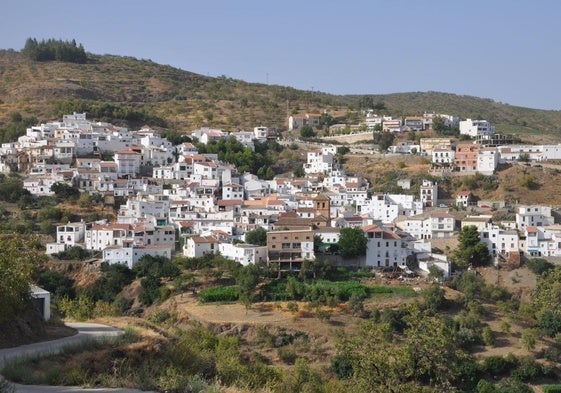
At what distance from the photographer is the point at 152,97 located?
64812mm

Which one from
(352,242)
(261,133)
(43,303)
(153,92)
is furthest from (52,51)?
(43,303)

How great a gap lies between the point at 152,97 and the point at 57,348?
57.9 m

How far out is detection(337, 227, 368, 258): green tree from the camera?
2830cm

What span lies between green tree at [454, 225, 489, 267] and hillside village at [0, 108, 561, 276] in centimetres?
71

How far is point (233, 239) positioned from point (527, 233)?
478 inches

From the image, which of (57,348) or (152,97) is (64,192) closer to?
(57,348)

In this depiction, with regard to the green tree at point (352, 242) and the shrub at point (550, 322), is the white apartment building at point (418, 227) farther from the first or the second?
the shrub at point (550, 322)

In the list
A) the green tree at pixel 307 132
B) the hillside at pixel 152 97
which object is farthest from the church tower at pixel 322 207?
the hillside at pixel 152 97

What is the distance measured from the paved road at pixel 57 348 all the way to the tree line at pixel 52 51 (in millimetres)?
63898

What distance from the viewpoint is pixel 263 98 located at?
64.2 metres

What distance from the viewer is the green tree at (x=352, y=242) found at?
92.8 feet

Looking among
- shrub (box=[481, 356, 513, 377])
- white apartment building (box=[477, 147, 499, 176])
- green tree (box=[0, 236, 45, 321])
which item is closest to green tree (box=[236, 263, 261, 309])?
shrub (box=[481, 356, 513, 377])

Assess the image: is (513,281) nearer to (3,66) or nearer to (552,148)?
(552,148)

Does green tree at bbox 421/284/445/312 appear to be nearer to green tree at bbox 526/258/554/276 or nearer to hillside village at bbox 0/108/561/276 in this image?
hillside village at bbox 0/108/561/276
